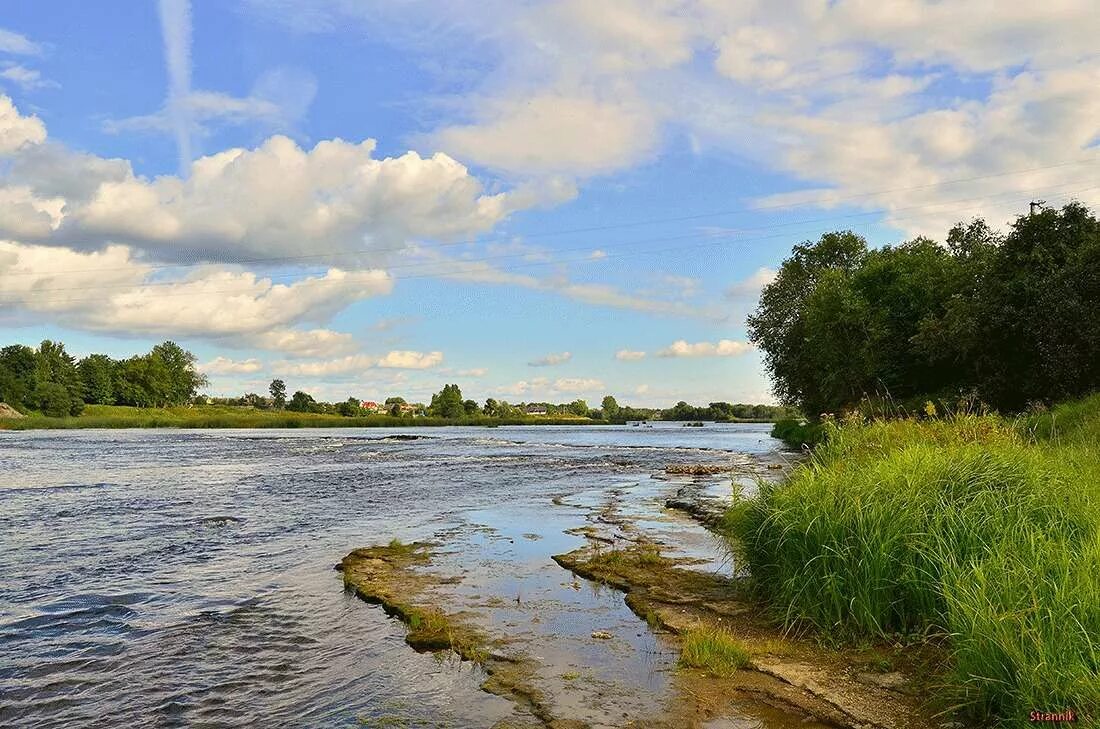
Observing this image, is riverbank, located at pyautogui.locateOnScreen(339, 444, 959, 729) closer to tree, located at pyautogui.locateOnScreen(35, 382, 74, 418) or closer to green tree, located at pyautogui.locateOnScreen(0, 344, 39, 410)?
tree, located at pyautogui.locateOnScreen(35, 382, 74, 418)

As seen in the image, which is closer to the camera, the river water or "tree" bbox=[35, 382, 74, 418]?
the river water

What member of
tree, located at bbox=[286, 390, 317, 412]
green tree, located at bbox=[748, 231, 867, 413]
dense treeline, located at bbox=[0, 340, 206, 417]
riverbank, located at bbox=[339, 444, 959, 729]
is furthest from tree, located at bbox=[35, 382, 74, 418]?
riverbank, located at bbox=[339, 444, 959, 729]

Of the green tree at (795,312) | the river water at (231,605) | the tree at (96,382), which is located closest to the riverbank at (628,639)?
the river water at (231,605)

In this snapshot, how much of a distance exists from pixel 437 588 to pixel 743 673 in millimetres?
5414

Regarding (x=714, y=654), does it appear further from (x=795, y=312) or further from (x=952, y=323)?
(x=795, y=312)

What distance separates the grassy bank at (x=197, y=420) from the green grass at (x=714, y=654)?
447ft

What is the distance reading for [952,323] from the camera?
3662 cm

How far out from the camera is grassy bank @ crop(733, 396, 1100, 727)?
17.2 ft

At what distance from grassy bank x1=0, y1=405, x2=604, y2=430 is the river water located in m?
111

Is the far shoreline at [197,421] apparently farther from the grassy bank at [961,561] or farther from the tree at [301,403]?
the grassy bank at [961,561]

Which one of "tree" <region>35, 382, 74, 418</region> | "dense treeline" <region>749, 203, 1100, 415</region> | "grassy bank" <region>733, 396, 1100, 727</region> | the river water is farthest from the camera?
"tree" <region>35, 382, 74, 418</region>

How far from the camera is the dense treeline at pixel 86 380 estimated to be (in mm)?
134500

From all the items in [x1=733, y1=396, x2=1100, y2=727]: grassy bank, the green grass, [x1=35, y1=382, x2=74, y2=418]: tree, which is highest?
[x1=35, y1=382, x2=74, y2=418]: tree

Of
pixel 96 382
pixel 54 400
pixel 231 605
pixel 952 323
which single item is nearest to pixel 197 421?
pixel 54 400
